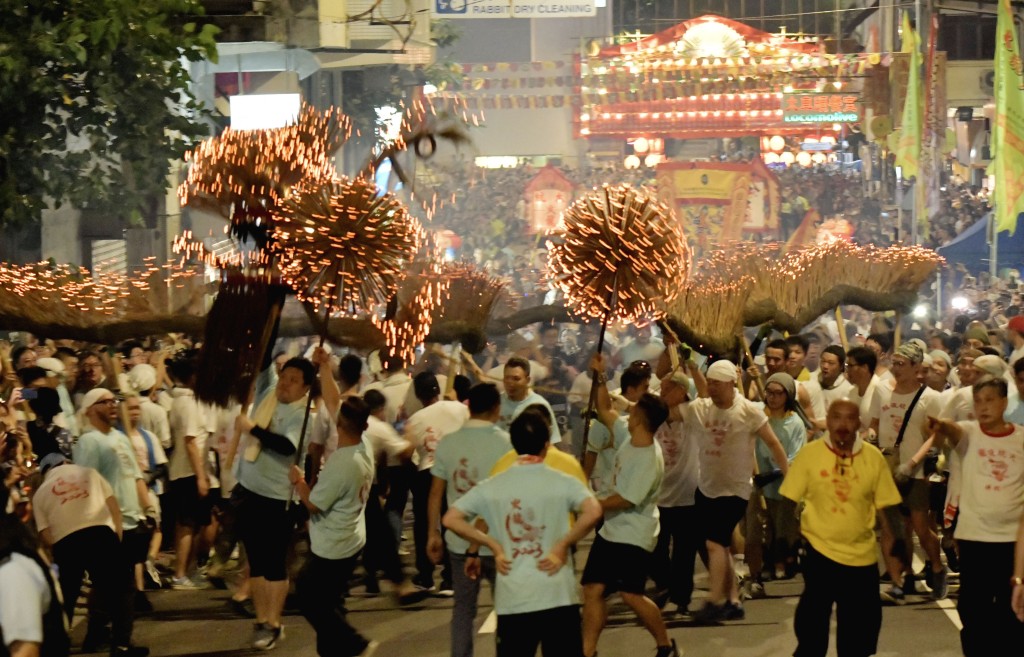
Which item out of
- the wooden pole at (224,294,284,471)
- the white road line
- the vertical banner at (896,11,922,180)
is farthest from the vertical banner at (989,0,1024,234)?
the wooden pole at (224,294,284,471)

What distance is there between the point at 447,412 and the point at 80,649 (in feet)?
9.60

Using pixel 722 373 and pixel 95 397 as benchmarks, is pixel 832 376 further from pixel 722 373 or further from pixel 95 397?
pixel 95 397

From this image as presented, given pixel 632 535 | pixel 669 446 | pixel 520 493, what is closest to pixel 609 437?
pixel 669 446

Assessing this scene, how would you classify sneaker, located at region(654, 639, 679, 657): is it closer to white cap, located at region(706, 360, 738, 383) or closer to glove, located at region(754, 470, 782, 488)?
white cap, located at region(706, 360, 738, 383)

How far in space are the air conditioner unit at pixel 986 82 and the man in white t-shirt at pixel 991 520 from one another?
4277 cm

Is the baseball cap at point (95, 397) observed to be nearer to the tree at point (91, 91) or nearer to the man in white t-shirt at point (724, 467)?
the man in white t-shirt at point (724, 467)

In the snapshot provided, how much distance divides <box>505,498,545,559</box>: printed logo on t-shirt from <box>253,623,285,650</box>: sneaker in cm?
336

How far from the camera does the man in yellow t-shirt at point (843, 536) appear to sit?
23.8 ft

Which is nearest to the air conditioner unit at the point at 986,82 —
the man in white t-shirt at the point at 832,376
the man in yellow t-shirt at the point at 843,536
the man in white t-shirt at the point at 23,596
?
the man in white t-shirt at the point at 832,376

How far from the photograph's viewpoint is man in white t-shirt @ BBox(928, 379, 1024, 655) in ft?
24.6

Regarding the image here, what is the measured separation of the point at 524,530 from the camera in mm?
6176

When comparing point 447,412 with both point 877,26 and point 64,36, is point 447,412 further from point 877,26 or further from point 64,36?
point 877,26

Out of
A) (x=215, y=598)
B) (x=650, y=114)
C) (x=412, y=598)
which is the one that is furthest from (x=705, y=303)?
(x=650, y=114)

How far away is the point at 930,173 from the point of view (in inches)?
1223
